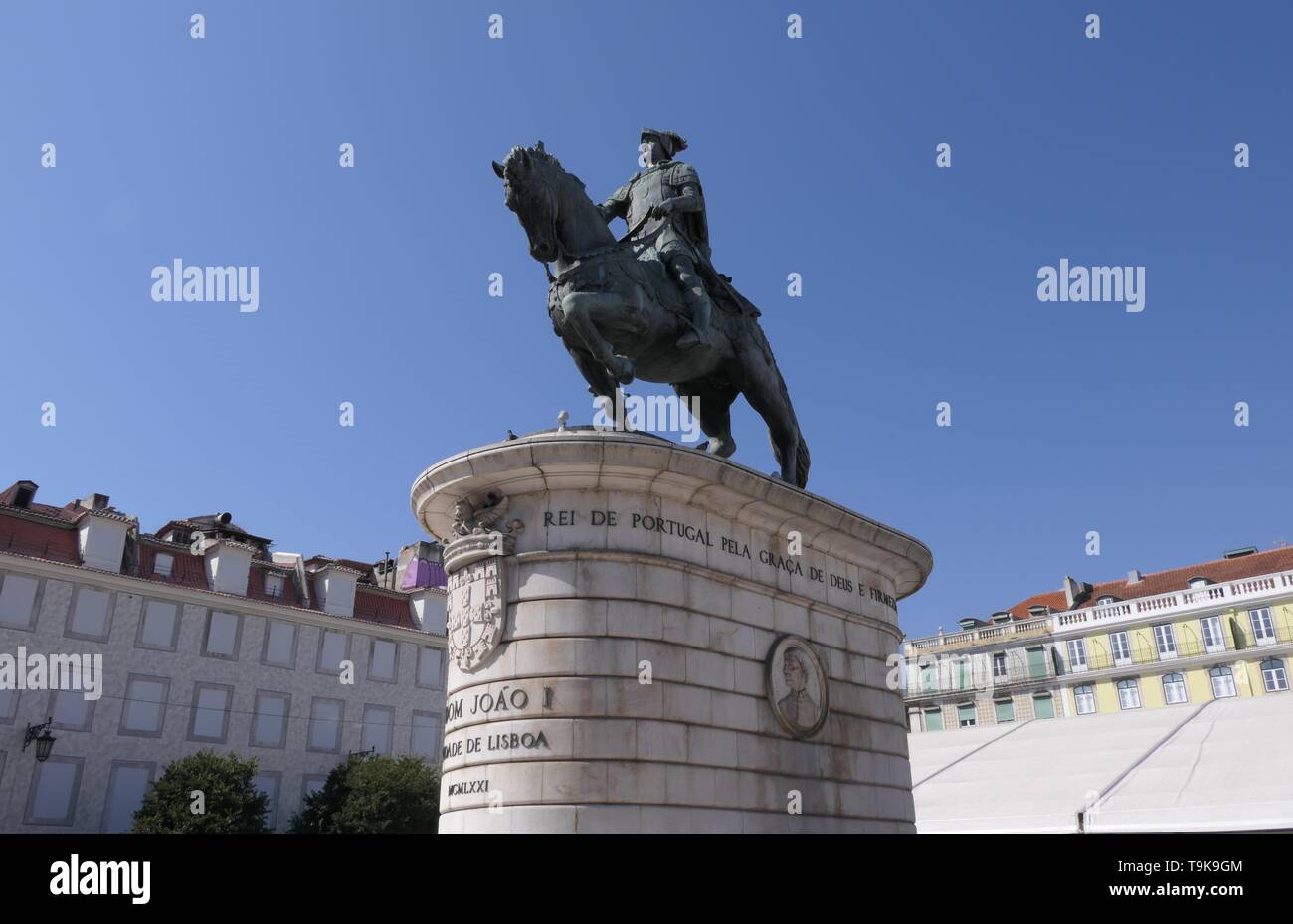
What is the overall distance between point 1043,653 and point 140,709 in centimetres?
4847

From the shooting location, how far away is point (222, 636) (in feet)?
138

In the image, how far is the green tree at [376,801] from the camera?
125 feet

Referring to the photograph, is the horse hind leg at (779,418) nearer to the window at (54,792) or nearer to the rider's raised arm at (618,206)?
the rider's raised arm at (618,206)

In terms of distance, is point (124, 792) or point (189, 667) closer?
point (124, 792)

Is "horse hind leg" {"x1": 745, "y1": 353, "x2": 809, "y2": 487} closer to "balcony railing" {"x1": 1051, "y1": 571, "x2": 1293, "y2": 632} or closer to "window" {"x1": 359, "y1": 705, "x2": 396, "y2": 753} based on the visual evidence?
"window" {"x1": 359, "y1": 705, "x2": 396, "y2": 753}

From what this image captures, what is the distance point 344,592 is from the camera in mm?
46906

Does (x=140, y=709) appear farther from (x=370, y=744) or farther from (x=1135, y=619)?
(x=1135, y=619)

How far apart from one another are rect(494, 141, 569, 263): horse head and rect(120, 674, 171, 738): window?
3482cm

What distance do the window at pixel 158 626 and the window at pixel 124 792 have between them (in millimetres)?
4591

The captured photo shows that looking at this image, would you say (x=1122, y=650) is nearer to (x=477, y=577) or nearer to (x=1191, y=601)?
(x=1191, y=601)

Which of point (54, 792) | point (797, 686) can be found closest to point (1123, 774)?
point (797, 686)

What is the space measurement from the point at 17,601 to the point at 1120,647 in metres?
54.7

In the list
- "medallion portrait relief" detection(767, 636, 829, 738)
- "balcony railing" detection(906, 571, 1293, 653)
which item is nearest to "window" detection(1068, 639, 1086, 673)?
"balcony railing" detection(906, 571, 1293, 653)

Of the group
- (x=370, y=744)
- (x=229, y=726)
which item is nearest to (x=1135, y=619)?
(x=370, y=744)
